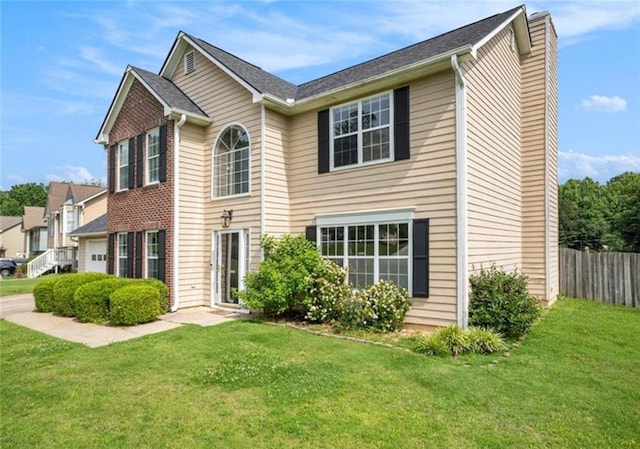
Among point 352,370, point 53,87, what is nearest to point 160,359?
point 352,370

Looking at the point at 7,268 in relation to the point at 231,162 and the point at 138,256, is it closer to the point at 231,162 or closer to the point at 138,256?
the point at 138,256

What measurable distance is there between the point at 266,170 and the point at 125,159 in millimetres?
6333

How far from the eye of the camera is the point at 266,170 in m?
10.2

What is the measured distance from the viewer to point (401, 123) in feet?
27.9

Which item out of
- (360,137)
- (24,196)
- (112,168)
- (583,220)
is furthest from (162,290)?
(24,196)

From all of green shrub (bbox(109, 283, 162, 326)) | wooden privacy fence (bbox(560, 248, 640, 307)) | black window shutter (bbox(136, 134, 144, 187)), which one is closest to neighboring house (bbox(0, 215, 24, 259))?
black window shutter (bbox(136, 134, 144, 187))

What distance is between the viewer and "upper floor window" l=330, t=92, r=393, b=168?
8.82 metres

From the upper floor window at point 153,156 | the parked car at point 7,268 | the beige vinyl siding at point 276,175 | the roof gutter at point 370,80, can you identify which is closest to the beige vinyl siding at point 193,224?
the upper floor window at point 153,156

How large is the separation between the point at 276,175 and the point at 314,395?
6.89 meters

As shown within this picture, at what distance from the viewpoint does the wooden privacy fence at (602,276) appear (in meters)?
11.0

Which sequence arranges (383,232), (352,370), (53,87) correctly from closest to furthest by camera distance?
(352,370) → (383,232) → (53,87)

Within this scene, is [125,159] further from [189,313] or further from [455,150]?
[455,150]

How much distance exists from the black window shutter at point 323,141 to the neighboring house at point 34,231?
4123 cm

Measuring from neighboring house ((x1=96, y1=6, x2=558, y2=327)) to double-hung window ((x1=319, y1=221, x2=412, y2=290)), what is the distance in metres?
0.03
